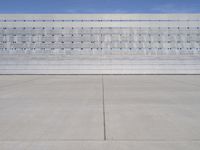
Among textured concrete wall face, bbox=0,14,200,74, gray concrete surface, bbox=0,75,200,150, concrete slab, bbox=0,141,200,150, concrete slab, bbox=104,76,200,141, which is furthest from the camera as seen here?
textured concrete wall face, bbox=0,14,200,74

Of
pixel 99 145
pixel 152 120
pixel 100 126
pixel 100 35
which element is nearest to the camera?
pixel 99 145

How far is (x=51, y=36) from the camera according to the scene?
20.8 metres

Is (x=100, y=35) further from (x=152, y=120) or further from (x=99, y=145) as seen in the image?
(x=99, y=145)

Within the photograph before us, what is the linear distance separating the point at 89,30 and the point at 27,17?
6.70 metres

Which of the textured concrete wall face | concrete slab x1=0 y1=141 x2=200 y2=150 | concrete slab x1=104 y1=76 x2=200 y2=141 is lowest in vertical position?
concrete slab x1=0 y1=141 x2=200 y2=150

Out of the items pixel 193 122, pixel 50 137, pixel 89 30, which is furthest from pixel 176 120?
pixel 89 30

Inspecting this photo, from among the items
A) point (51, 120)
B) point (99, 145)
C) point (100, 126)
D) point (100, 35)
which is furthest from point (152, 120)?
point (100, 35)

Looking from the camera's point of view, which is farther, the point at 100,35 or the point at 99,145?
the point at 100,35

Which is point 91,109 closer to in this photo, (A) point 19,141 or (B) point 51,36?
(A) point 19,141

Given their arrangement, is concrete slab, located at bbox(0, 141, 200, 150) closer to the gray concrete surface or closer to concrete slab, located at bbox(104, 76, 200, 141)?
the gray concrete surface

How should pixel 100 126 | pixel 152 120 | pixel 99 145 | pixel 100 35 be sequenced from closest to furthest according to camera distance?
pixel 99 145
pixel 100 126
pixel 152 120
pixel 100 35

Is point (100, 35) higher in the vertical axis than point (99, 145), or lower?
higher

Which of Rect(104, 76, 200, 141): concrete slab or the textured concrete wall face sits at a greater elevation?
the textured concrete wall face

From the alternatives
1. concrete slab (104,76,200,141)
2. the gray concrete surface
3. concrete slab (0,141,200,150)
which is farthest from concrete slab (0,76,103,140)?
concrete slab (104,76,200,141)
